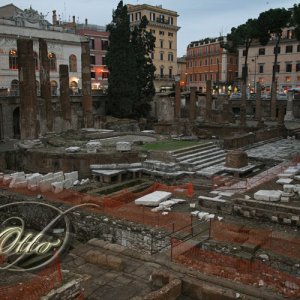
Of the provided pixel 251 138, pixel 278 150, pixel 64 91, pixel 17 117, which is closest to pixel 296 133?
pixel 251 138

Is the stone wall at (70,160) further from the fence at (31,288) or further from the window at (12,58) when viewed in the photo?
the window at (12,58)

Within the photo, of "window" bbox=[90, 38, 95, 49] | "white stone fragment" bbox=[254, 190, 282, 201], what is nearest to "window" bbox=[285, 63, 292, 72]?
"window" bbox=[90, 38, 95, 49]

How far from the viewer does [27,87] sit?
22719 mm

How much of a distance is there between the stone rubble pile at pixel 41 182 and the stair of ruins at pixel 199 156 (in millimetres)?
5288

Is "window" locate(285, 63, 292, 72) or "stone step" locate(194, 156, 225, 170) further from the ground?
"window" locate(285, 63, 292, 72)

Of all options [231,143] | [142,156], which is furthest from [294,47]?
[142,156]

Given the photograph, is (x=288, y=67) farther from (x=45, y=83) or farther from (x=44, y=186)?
(x=44, y=186)

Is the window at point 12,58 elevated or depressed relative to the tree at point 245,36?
depressed

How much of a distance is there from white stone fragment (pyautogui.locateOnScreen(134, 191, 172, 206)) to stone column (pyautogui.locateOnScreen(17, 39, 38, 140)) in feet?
36.4

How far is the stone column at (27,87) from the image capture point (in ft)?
72.9

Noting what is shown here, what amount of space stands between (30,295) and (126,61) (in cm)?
3557

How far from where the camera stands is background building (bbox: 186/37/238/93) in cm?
7569

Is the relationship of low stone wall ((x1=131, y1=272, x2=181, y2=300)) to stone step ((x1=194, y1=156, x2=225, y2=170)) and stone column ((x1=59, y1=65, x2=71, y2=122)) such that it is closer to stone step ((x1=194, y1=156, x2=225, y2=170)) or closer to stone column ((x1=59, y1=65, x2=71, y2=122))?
stone step ((x1=194, y1=156, x2=225, y2=170))

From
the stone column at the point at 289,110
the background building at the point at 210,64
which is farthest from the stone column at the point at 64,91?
the background building at the point at 210,64
